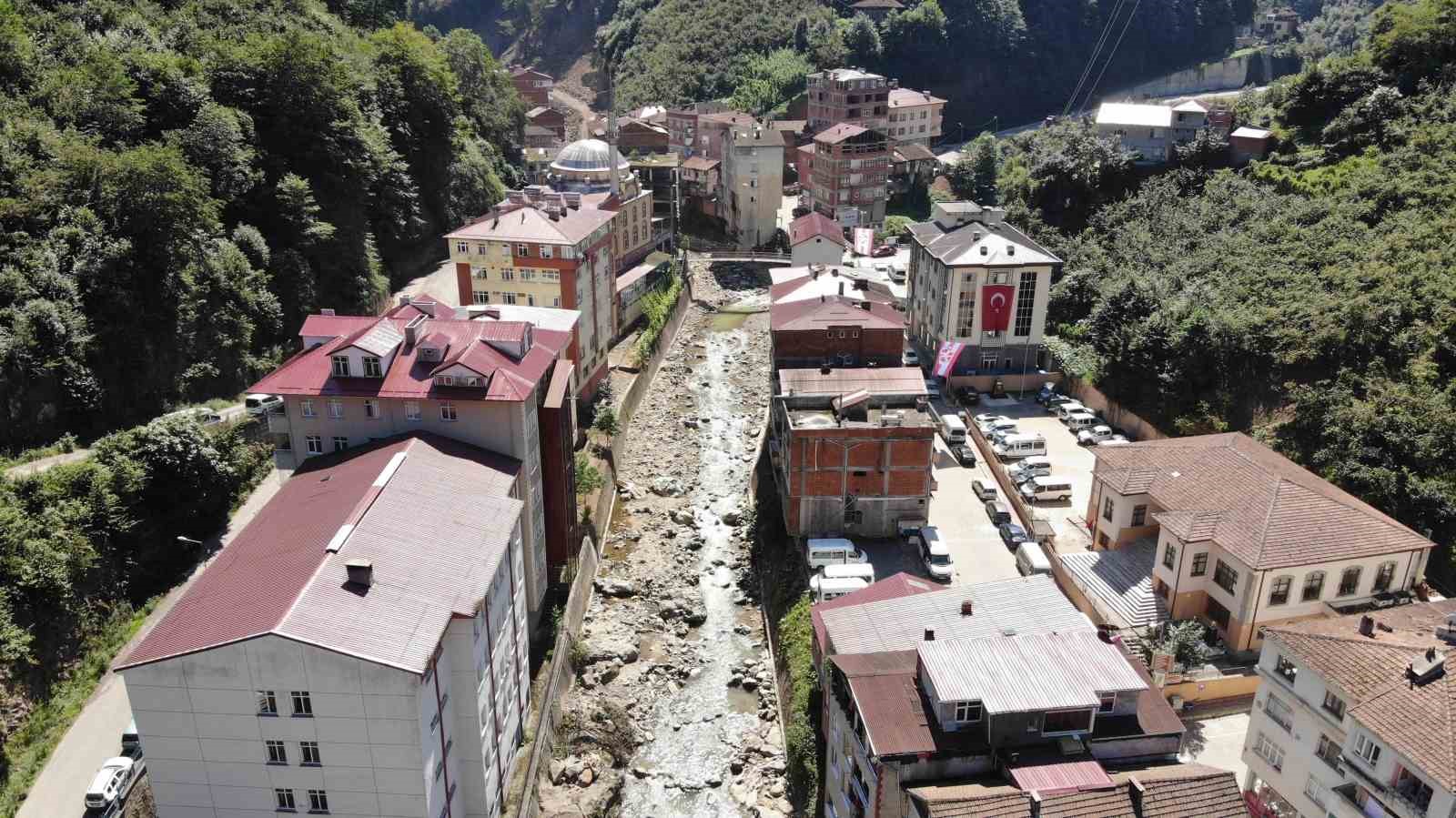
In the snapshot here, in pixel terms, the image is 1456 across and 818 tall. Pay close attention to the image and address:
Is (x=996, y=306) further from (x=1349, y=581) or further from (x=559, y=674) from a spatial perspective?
(x=559, y=674)

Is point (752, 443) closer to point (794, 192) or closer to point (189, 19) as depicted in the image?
point (189, 19)

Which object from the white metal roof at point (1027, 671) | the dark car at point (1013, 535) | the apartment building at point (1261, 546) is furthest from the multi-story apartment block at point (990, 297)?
the white metal roof at point (1027, 671)

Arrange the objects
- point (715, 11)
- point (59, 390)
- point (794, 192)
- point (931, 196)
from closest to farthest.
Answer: point (59, 390) < point (931, 196) < point (794, 192) < point (715, 11)

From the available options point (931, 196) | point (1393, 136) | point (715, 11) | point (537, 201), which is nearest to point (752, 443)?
point (537, 201)

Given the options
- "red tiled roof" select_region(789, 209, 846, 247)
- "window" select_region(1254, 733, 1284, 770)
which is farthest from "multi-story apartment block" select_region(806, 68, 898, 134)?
"window" select_region(1254, 733, 1284, 770)

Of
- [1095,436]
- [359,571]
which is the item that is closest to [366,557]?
[359,571]

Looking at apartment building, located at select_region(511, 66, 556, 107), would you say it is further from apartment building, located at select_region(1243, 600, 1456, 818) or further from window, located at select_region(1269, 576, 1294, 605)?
apartment building, located at select_region(1243, 600, 1456, 818)
